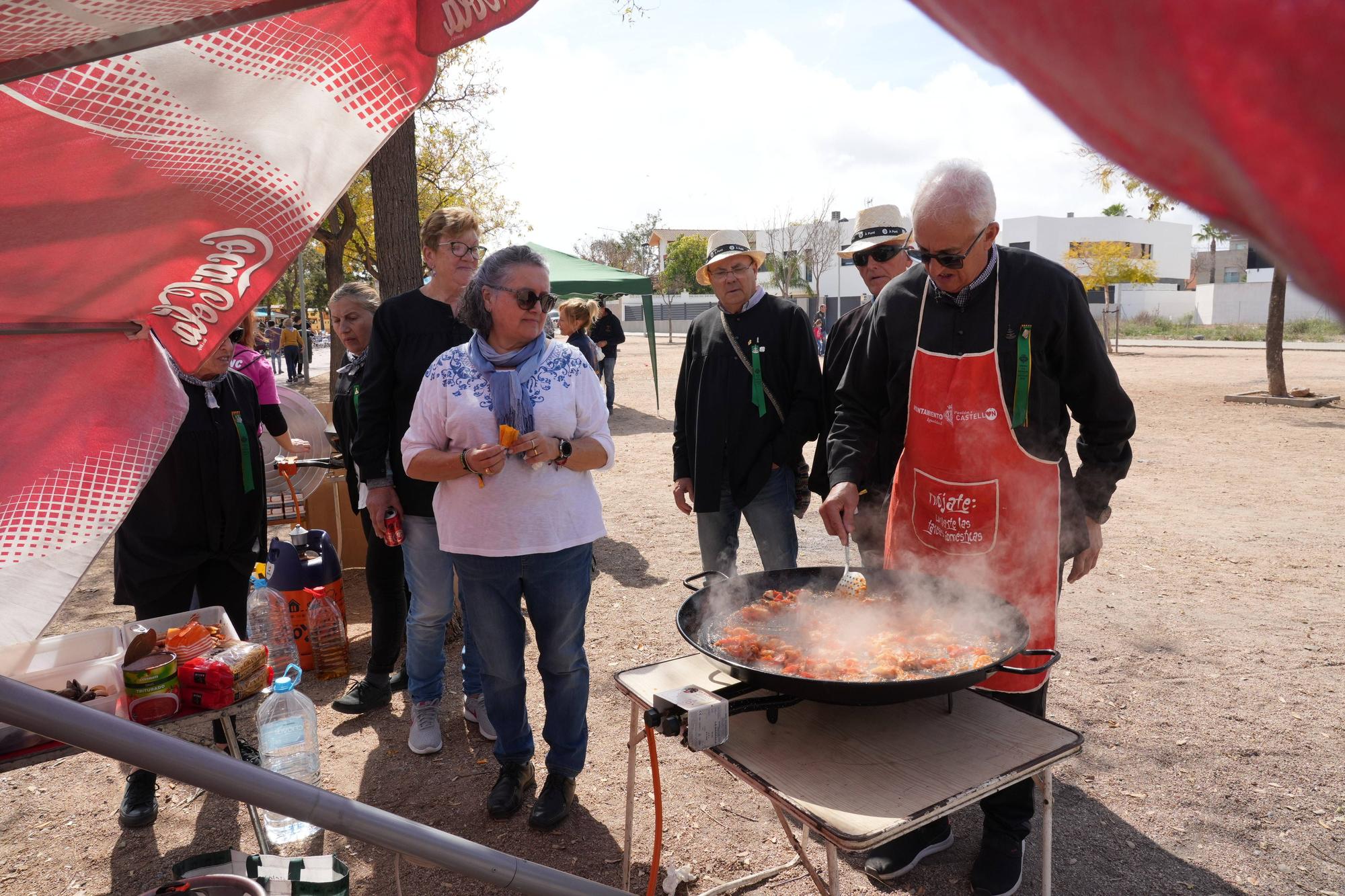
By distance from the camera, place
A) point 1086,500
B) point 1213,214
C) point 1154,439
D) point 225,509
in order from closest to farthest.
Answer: point 1213,214, point 1086,500, point 225,509, point 1154,439

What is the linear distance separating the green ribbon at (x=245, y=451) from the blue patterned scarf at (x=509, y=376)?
1.28 m

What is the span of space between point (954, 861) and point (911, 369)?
1764 millimetres

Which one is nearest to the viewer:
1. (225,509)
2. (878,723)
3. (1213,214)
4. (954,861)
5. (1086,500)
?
(1213,214)

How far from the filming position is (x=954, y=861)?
9.67 feet

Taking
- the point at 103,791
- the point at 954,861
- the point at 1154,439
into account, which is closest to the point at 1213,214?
the point at 954,861

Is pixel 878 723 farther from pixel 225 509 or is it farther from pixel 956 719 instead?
pixel 225 509

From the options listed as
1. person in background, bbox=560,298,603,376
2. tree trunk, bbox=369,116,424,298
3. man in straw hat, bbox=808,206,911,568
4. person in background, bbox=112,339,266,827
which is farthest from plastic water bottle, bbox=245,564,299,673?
person in background, bbox=560,298,603,376

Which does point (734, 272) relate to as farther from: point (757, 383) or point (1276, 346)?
point (1276, 346)

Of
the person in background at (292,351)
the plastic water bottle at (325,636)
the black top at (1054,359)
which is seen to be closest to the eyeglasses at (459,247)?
the black top at (1054,359)

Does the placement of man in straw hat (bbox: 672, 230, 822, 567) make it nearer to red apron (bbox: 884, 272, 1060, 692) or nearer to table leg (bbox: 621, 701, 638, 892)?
red apron (bbox: 884, 272, 1060, 692)

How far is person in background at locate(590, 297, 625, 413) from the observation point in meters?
13.2

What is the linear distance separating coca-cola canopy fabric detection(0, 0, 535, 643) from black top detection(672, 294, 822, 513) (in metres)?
2.55

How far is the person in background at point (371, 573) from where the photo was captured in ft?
13.9

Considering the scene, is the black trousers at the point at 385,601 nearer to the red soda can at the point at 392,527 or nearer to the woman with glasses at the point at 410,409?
the woman with glasses at the point at 410,409
